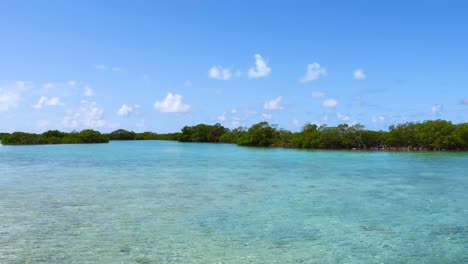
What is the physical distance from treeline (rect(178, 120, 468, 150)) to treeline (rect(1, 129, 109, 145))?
40235mm

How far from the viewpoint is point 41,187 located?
18.9m

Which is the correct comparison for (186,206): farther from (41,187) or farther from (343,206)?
(41,187)

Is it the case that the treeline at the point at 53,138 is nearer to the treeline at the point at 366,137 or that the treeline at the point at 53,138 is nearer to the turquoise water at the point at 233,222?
the treeline at the point at 366,137

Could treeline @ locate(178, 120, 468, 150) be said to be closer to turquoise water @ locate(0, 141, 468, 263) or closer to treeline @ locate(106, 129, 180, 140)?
turquoise water @ locate(0, 141, 468, 263)

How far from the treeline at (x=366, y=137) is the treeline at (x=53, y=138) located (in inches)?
1584

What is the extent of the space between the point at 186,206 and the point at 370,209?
6.11 m

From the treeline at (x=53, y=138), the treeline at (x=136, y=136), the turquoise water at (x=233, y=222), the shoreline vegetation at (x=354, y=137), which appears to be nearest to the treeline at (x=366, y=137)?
the shoreline vegetation at (x=354, y=137)

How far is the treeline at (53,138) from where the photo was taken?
7844 cm

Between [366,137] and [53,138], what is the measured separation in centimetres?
6392

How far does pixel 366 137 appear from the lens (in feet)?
191

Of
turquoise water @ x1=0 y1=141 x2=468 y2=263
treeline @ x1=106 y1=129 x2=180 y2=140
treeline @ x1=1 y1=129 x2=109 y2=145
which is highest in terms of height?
treeline @ x1=106 y1=129 x2=180 y2=140

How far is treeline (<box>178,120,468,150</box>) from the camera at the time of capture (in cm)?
5084

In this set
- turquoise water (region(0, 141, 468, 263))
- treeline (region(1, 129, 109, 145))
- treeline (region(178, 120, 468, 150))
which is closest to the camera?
turquoise water (region(0, 141, 468, 263))

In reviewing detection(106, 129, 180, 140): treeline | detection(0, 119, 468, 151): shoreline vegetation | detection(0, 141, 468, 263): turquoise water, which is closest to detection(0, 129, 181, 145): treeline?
detection(0, 119, 468, 151): shoreline vegetation
